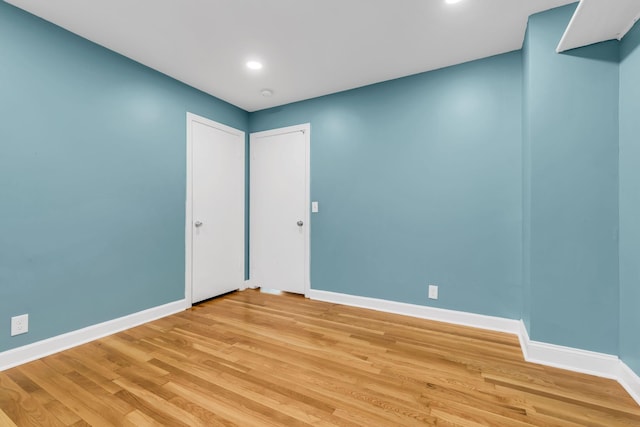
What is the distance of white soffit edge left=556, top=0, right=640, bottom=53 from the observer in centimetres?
153

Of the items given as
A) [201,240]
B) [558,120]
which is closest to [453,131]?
[558,120]

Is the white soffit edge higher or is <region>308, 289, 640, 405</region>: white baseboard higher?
the white soffit edge

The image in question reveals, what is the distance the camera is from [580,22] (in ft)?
5.47

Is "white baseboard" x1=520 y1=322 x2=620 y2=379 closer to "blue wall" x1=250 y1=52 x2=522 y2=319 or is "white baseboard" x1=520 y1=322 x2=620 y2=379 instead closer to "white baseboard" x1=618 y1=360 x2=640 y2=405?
"white baseboard" x1=618 y1=360 x2=640 y2=405

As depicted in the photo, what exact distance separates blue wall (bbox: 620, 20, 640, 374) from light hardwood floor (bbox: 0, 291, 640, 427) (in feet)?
1.13

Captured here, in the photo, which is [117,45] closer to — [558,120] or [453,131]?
[453,131]

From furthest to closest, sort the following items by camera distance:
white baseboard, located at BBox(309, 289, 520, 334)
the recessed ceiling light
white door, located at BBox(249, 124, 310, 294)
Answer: white door, located at BBox(249, 124, 310, 294) → the recessed ceiling light → white baseboard, located at BBox(309, 289, 520, 334)

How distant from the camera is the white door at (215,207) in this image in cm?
321

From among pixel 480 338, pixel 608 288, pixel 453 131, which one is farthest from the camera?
pixel 453 131

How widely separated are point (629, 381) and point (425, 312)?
140 cm

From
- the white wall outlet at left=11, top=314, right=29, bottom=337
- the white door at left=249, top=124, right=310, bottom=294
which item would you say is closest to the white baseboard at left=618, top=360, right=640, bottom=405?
the white door at left=249, top=124, right=310, bottom=294

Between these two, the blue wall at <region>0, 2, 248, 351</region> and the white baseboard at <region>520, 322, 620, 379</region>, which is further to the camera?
the blue wall at <region>0, 2, 248, 351</region>

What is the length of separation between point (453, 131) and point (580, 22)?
45.0 inches

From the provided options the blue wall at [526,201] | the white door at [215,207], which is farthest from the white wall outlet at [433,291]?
the white door at [215,207]
